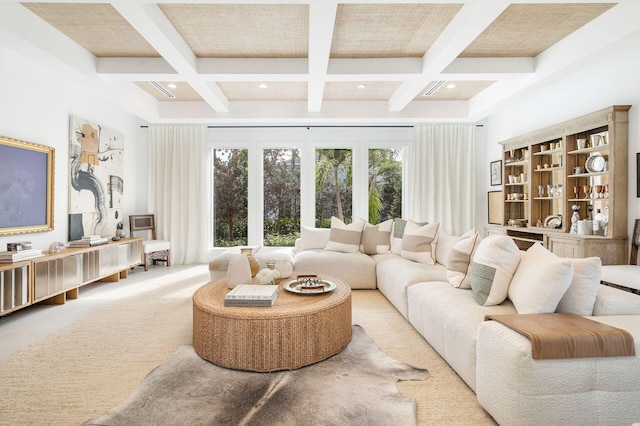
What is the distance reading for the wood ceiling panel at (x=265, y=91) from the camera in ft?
15.5

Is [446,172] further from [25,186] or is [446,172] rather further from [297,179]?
[25,186]

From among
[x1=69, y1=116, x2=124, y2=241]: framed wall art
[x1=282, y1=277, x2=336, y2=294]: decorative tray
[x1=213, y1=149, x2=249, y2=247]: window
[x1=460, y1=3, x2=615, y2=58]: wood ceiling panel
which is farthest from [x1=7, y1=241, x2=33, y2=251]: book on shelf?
[x1=460, y1=3, x2=615, y2=58]: wood ceiling panel

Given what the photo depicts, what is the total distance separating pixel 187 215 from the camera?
19.5 ft

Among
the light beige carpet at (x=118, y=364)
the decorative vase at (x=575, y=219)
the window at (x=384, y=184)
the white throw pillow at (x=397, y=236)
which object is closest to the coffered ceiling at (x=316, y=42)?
the window at (x=384, y=184)

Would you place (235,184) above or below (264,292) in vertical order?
above

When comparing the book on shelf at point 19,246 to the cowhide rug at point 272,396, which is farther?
the book on shelf at point 19,246

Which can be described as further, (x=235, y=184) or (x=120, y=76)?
(x=235, y=184)

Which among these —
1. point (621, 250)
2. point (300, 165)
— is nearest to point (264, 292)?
point (621, 250)

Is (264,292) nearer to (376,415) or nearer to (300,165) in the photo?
(376,415)

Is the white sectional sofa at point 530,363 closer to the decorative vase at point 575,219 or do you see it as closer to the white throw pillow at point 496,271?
the white throw pillow at point 496,271

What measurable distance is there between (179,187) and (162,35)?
3340 millimetres

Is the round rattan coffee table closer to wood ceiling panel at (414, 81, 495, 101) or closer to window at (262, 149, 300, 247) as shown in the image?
wood ceiling panel at (414, 81, 495, 101)

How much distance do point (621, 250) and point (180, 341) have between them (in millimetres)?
4286

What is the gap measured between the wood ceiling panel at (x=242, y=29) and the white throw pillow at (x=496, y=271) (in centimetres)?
243
